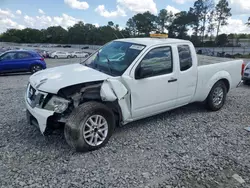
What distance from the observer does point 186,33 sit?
254 feet

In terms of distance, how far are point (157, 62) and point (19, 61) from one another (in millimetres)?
10522

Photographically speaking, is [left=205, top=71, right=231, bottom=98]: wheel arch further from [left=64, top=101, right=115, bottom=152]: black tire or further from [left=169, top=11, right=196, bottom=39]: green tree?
[left=169, top=11, right=196, bottom=39]: green tree

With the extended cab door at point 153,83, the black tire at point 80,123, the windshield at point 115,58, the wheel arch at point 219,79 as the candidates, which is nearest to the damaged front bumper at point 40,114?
the black tire at point 80,123

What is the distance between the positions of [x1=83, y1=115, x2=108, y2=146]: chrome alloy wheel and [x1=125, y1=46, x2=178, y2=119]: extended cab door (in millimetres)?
620

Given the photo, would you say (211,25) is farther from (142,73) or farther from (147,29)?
(142,73)

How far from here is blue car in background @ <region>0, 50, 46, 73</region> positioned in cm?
1207

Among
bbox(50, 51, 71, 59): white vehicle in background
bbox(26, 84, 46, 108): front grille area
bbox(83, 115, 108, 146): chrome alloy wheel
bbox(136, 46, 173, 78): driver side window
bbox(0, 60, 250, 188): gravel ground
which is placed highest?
bbox(136, 46, 173, 78): driver side window

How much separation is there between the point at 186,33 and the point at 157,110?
78.6 meters

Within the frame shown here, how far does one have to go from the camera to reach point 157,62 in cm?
417

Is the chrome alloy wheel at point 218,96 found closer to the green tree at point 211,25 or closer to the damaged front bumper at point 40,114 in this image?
the damaged front bumper at point 40,114

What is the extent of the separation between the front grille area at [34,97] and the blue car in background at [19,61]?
9.39m

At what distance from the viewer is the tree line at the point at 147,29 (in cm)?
7162

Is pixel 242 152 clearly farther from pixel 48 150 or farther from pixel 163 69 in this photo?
pixel 48 150

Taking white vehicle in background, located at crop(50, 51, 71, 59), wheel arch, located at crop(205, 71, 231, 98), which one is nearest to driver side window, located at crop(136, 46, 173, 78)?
wheel arch, located at crop(205, 71, 231, 98)
